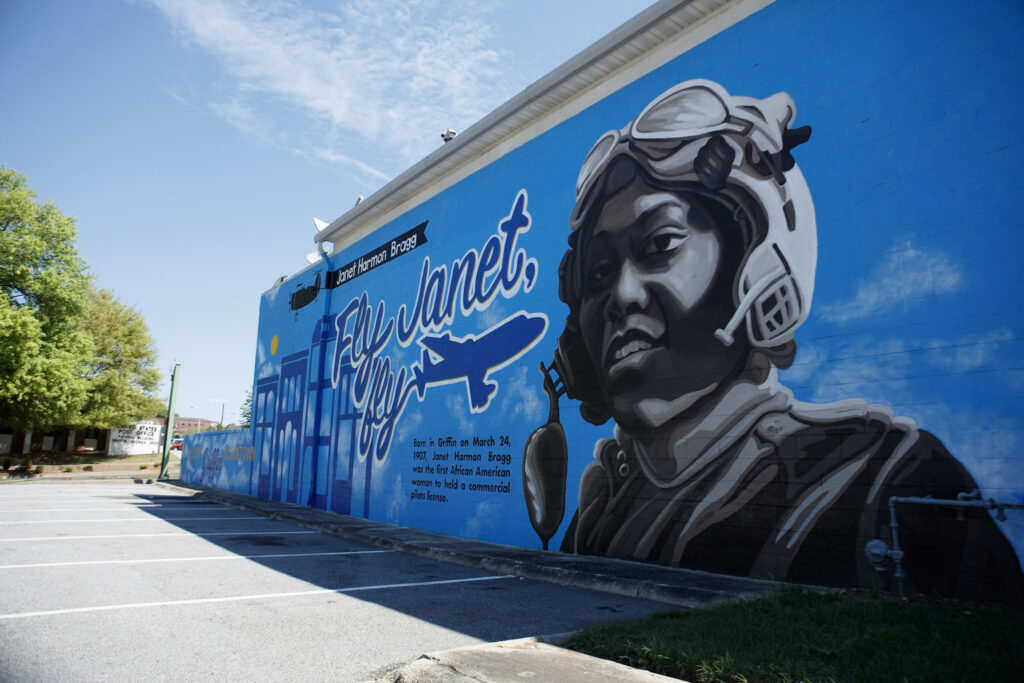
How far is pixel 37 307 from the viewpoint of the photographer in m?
28.9

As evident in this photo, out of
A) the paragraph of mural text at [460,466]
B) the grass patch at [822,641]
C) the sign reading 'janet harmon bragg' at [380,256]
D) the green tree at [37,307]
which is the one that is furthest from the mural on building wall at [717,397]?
the green tree at [37,307]

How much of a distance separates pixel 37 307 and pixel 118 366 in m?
14.4

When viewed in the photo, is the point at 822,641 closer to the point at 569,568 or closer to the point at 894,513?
the point at 894,513

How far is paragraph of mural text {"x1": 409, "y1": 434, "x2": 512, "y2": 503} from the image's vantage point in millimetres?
10961

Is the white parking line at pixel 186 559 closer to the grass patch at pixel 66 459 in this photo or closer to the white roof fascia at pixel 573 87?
the white roof fascia at pixel 573 87

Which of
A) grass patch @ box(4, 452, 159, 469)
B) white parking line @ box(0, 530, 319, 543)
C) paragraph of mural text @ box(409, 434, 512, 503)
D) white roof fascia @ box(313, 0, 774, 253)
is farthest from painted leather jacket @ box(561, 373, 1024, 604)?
grass patch @ box(4, 452, 159, 469)

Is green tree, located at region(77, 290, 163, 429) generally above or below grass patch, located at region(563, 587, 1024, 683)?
above

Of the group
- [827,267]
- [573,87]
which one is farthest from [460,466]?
[827,267]

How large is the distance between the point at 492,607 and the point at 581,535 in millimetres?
3200

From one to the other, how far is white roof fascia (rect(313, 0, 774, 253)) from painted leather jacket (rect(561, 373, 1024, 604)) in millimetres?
4766

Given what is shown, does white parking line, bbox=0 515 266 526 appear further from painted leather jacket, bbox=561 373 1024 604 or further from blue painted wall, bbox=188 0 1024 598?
painted leather jacket, bbox=561 373 1024 604

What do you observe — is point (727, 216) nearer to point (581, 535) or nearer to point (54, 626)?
point (581, 535)

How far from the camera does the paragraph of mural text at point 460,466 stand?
11.0 meters

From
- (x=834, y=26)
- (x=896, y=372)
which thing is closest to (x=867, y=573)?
(x=896, y=372)
